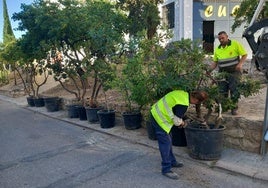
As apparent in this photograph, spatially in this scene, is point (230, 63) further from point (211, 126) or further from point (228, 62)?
point (211, 126)

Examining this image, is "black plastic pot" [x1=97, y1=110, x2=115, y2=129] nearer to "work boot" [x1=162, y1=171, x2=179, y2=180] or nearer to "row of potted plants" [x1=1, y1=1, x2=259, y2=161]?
"row of potted plants" [x1=1, y1=1, x2=259, y2=161]

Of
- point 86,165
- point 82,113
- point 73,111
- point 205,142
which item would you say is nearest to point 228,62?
point 205,142

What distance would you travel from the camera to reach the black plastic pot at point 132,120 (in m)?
7.91

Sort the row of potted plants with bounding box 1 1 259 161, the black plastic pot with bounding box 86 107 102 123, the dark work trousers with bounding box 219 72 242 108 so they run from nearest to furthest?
1. the row of potted plants with bounding box 1 1 259 161
2. the dark work trousers with bounding box 219 72 242 108
3. the black plastic pot with bounding box 86 107 102 123

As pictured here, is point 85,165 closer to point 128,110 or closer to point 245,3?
point 128,110

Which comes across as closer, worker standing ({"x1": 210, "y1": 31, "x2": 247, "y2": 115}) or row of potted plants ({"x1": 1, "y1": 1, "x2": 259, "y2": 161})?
row of potted plants ({"x1": 1, "y1": 1, "x2": 259, "y2": 161})

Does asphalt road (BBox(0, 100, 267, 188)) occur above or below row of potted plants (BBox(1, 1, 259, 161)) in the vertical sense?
below

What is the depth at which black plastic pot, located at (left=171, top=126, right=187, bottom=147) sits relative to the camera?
6.25m

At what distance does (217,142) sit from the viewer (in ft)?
17.7

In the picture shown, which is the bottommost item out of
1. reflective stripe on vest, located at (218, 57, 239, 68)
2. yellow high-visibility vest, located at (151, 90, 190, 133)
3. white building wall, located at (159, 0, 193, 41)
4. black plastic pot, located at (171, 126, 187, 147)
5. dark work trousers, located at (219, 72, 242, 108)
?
black plastic pot, located at (171, 126, 187, 147)

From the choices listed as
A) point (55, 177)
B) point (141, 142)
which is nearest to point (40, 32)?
point (141, 142)

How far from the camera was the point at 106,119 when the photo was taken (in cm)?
843

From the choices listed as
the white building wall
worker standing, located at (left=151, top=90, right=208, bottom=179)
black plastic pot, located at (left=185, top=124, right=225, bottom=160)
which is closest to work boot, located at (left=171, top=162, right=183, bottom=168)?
worker standing, located at (left=151, top=90, right=208, bottom=179)

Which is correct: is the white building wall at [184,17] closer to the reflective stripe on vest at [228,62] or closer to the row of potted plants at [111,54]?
the row of potted plants at [111,54]
